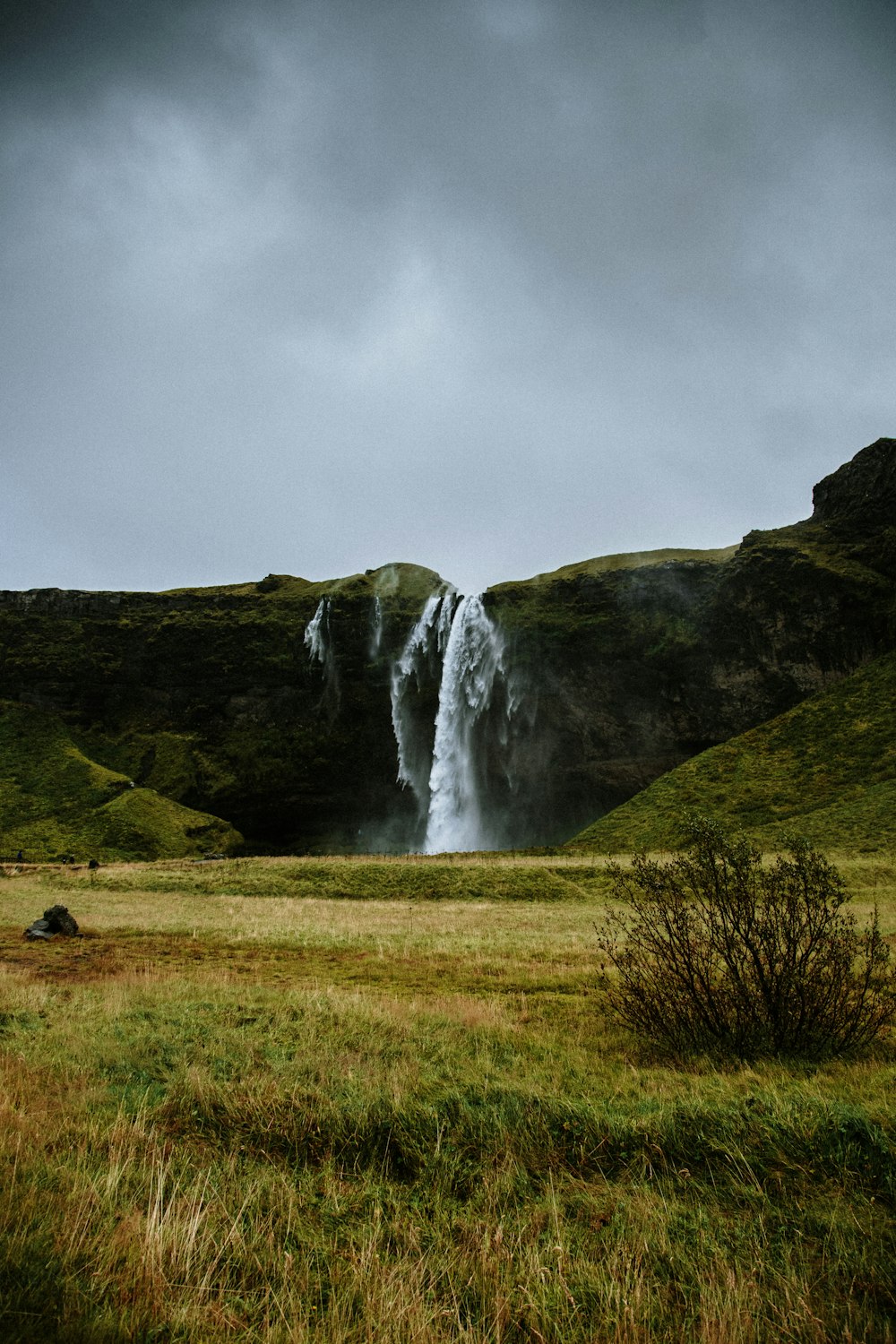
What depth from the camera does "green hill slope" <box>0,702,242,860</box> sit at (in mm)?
61031

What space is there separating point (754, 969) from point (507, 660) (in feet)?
229

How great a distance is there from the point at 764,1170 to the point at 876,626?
77673 mm

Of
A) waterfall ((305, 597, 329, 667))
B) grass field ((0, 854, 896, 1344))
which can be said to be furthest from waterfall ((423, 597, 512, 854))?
grass field ((0, 854, 896, 1344))

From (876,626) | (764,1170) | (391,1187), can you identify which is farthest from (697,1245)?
(876,626)

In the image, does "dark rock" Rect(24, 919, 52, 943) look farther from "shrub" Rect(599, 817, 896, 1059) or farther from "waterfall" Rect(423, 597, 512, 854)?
"waterfall" Rect(423, 597, 512, 854)

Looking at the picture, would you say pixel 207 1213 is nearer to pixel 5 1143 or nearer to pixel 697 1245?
pixel 5 1143

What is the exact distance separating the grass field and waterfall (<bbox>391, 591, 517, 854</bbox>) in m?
66.1

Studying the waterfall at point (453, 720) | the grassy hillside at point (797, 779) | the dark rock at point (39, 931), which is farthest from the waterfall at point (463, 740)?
the dark rock at point (39, 931)

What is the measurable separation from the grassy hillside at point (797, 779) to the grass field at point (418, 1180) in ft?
146

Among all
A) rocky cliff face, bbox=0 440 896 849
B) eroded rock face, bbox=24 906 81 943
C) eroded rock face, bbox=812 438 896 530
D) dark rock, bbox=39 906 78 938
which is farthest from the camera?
eroded rock face, bbox=812 438 896 530

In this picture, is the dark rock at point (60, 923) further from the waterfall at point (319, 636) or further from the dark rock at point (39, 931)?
the waterfall at point (319, 636)

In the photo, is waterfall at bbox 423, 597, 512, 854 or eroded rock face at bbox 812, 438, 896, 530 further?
eroded rock face at bbox 812, 438, 896, 530

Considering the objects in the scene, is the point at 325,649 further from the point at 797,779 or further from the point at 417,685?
the point at 797,779

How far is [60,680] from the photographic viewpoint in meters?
87.4
